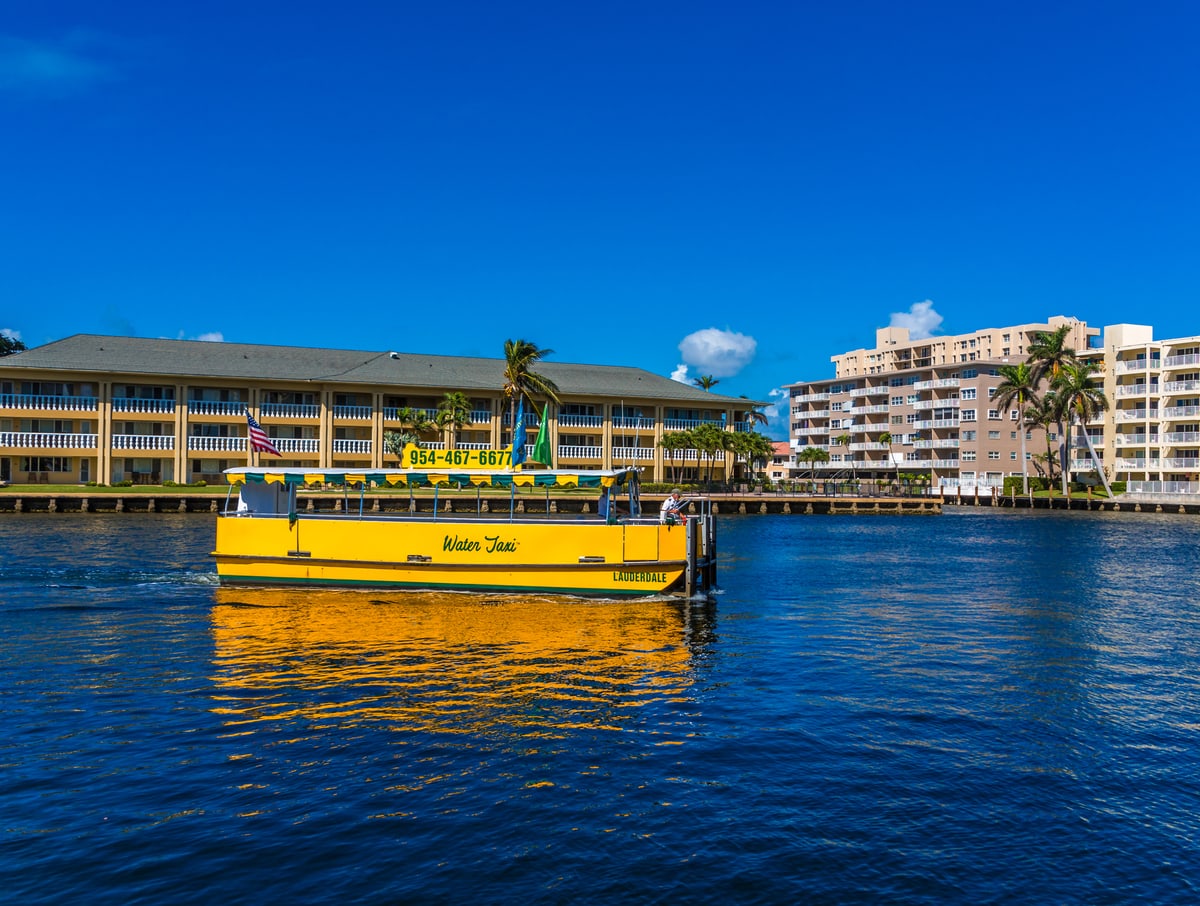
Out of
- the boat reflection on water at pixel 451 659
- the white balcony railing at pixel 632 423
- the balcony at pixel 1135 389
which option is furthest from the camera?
the balcony at pixel 1135 389

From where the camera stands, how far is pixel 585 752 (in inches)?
571

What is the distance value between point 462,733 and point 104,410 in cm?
7539

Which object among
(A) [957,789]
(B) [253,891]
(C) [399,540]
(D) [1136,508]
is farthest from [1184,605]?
(D) [1136,508]

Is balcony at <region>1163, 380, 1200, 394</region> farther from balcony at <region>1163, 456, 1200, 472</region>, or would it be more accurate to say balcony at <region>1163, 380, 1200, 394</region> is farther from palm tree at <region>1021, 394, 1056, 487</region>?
palm tree at <region>1021, 394, 1056, 487</region>

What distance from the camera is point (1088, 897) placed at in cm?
1019

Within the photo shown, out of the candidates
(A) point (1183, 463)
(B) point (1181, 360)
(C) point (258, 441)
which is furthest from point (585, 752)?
(B) point (1181, 360)

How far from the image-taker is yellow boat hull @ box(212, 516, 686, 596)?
93.7 ft

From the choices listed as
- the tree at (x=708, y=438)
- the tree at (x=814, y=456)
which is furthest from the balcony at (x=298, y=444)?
the tree at (x=814, y=456)

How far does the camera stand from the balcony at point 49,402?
255ft

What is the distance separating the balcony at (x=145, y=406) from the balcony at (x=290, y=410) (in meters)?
7.38

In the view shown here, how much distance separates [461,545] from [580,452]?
62.1 metres

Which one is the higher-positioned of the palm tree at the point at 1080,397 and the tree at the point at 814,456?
the palm tree at the point at 1080,397

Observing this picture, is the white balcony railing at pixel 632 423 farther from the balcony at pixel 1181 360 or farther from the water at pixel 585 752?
the water at pixel 585 752

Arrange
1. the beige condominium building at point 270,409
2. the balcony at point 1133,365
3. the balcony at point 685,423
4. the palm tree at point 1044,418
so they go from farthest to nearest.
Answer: the palm tree at point 1044,418 → the balcony at point 1133,365 → the balcony at point 685,423 → the beige condominium building at point 270,409
